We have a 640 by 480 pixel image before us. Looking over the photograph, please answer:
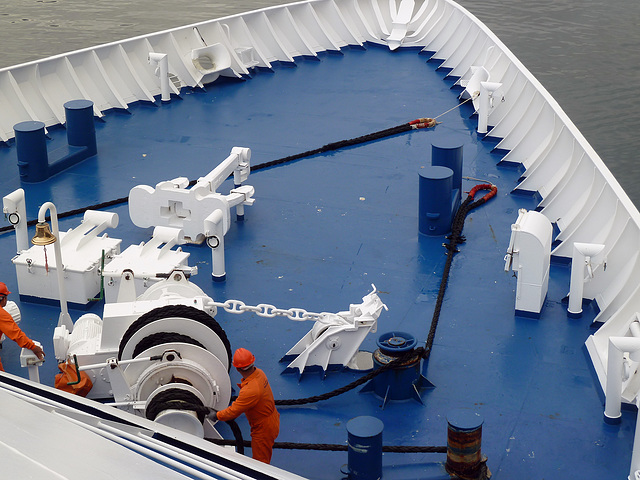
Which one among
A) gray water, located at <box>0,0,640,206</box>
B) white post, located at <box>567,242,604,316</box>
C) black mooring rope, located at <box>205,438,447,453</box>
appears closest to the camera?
black mooring rope, located at <box>205,438,447,453</box>

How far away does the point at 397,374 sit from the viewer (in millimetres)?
6434

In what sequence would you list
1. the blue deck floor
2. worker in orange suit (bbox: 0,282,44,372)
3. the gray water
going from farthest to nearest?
the gray water < the blue deck floor < worker in orange suit (bbox: 0,282,44,372)

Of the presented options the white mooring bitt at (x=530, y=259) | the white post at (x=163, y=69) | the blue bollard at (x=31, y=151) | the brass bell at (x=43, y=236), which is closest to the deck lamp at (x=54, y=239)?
the brass bell at (x=43, y=236)

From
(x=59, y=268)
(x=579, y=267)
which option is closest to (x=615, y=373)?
(x=579, y=267)

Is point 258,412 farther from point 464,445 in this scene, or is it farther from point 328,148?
point 328,148

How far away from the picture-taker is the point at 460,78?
47.0 feet

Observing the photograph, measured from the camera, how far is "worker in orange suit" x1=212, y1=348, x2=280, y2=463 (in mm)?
5484

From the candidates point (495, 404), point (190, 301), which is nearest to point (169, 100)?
point (190, 301)

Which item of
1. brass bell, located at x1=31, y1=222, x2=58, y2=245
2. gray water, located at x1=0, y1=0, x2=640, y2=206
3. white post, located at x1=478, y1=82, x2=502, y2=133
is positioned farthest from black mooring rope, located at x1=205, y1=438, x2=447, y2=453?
gray water, located at x1=0, y1=0, x2=640, y2=206

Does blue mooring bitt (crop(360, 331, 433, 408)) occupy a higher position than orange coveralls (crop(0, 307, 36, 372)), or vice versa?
orange coveralls (crop(0, 307, 36, 372))

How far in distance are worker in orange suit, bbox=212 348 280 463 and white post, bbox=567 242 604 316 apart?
10.7ft

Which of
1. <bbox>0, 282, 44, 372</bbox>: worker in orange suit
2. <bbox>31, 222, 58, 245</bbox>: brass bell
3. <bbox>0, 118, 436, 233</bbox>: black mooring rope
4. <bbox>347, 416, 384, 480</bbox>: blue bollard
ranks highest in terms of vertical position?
<bbox>31, 222, 58, 245</bbox>: brass bell

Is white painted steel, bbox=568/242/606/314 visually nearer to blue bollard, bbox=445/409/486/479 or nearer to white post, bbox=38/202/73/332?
blue bollard, bbox=445/409/486/479

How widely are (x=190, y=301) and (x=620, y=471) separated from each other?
11.2ft
